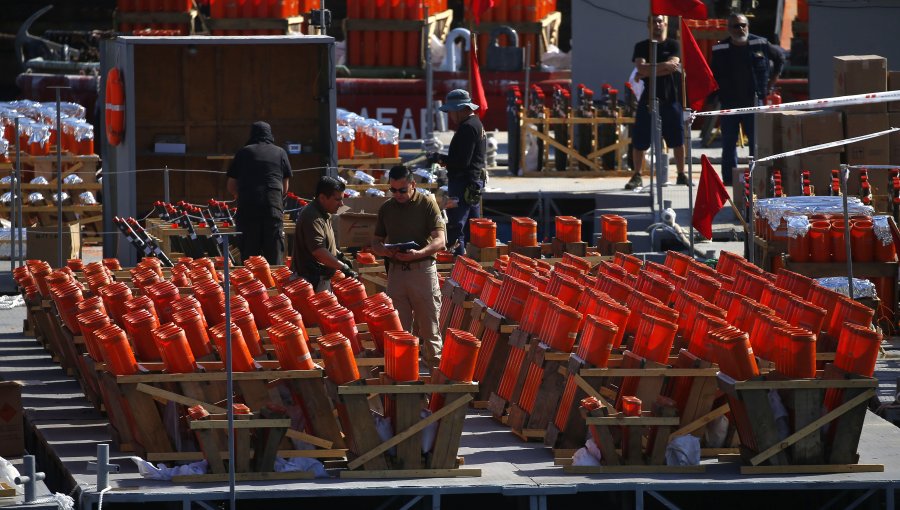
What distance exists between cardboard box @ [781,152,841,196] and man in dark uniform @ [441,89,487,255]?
3.21 meters

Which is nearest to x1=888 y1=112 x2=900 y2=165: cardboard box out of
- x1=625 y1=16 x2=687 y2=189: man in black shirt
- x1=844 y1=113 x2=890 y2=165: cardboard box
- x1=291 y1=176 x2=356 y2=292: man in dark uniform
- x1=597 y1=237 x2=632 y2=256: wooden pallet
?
x1=844 y1=113 x2=890 y2=165: cardboard box

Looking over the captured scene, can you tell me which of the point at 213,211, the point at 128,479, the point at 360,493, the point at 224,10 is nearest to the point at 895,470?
the point at 360,493

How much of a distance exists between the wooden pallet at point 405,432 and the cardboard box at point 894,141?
9.04 meters

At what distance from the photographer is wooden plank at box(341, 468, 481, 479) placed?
1191 cm

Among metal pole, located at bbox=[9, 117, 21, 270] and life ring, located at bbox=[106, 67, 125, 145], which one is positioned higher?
life ring, located at bbox=[106, 67, 125, 145]

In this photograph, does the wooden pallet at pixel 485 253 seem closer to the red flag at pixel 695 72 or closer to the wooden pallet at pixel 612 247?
the wooden pallet at pixel 612 247

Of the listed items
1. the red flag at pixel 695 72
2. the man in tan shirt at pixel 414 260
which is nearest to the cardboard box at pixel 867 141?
the red flag at pixel 695 72

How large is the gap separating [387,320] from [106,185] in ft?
31.4

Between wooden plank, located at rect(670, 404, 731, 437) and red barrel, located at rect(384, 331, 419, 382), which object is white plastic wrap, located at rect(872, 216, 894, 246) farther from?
red barrel, located at rect(384, 331, 419, 382)

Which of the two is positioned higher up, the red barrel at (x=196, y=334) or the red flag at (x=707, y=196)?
the red flag at (x=707, y=196)

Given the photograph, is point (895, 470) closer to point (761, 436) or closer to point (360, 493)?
point (761, 436)

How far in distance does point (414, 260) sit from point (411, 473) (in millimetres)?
3061

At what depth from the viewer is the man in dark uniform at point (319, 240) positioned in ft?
49.0

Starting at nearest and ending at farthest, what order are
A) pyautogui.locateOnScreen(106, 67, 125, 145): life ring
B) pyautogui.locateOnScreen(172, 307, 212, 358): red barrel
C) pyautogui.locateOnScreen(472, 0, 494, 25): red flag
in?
pyautogui.locateOnScreen(172, 307, 212, 358): red barrel
pyautogui.locateOnScreen(106, 67, 125, 145): life ring
pyautogui.locateOnScreen(472, 0, 494, 25): red flag
